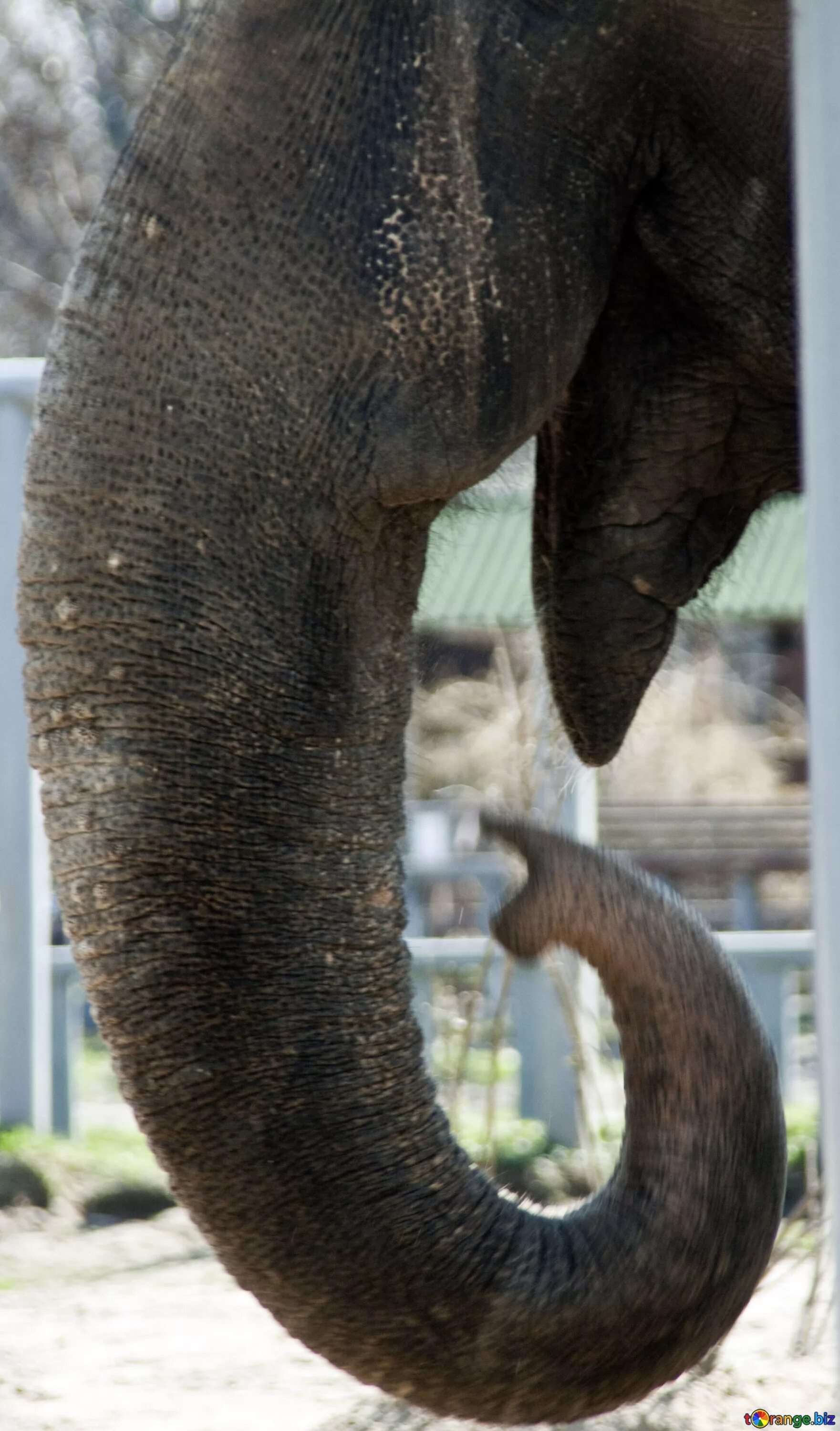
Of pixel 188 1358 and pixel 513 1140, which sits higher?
pixel 513 1140

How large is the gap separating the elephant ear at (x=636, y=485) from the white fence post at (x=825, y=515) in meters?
0.97

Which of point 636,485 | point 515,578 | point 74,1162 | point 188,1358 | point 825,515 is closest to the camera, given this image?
point 825,515

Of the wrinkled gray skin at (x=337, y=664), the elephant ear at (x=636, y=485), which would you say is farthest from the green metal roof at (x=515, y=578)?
the wrinkled gray skin at (x=337, y=664)

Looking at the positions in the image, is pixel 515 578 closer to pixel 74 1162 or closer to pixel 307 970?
pixel 74 1162

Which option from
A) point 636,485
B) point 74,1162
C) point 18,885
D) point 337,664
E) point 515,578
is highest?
point 515,578

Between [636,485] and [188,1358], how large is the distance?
280cm

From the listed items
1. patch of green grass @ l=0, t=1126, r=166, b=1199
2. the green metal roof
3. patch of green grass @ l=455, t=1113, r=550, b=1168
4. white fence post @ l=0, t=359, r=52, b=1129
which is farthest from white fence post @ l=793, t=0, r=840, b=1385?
white fence post @ l=0, t=359, r=52, b=1129

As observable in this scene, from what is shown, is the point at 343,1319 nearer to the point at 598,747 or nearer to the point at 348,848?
the point at 348,848

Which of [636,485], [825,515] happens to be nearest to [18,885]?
[636,485]

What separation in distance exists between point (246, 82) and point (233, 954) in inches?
32.2

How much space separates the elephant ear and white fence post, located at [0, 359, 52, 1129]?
3871 millimetres

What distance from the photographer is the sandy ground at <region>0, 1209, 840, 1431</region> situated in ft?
12.5

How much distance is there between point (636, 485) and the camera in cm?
236

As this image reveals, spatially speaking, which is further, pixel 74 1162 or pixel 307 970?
pixel 74 1162
